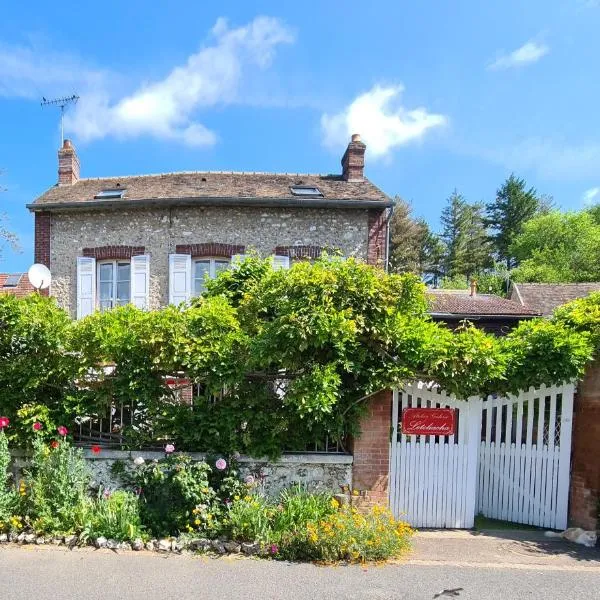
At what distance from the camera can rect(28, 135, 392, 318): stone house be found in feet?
34.2

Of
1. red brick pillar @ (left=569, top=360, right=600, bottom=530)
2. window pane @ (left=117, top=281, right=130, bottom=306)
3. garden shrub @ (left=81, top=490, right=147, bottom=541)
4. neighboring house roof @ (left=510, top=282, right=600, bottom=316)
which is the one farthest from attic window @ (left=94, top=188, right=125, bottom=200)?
neighboring house roof @ (left=510, top=282, right=600, bottom=316)

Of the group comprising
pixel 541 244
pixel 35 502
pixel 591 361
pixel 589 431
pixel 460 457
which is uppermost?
pixel 541 244

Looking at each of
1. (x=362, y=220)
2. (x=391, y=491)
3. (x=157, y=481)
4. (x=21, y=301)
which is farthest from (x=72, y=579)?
(x=362, y=220)

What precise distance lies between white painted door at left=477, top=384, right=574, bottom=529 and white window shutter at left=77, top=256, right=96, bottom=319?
30.2 feet

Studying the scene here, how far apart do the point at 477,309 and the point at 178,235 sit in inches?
342

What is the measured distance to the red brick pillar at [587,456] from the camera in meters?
5.08

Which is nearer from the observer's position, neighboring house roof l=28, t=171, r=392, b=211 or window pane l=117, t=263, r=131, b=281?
neighboring house roof l=28, t=171, r=392, b=211

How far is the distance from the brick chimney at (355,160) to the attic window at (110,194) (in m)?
6.01

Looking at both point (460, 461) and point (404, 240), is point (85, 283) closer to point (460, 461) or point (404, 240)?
point (460, 461)

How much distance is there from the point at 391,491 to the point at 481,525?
1.31 metres

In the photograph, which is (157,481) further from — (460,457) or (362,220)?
(362,220)

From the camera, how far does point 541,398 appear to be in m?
5.26

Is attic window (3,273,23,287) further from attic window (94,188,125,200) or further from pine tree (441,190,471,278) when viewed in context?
pine tree (441,190,471,278)

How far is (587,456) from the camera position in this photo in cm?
518
